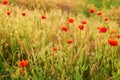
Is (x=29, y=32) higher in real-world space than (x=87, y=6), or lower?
higher

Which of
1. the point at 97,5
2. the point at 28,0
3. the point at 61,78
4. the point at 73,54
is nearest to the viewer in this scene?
the point at 61,78

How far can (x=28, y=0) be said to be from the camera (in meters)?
8.54

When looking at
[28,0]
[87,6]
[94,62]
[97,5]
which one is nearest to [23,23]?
[94,62]

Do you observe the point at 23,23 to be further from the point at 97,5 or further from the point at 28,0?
the point at 97,5

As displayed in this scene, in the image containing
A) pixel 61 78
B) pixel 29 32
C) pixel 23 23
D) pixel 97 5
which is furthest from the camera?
pixel 97 5

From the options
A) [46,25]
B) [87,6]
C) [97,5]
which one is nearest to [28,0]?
[87,6]

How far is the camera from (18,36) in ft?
11.5

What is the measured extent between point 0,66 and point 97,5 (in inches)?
331

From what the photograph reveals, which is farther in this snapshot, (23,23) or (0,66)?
(23,23)

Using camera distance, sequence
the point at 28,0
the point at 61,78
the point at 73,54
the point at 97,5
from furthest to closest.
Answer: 1. the point at 97,5
2. the point at 28,0
3. the point at 73,54
4. the point at 61,78

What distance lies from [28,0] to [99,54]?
5676 millimetres

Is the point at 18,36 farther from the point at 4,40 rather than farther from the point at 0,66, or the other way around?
the point at 0,66

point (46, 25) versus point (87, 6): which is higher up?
point (46, 25)

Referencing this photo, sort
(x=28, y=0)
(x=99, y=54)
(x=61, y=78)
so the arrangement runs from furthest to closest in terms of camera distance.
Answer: (x=28, y=0)
(x=99, y=54)
(x=61, y=78)
